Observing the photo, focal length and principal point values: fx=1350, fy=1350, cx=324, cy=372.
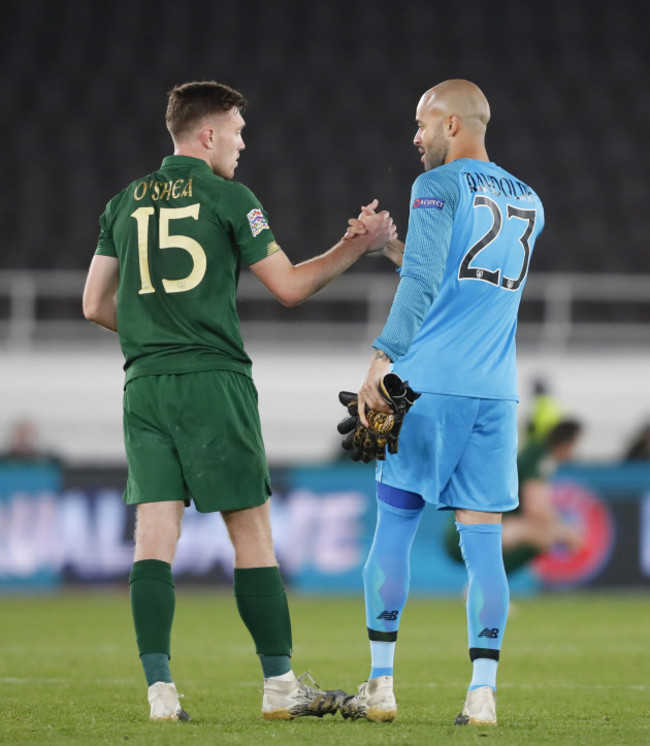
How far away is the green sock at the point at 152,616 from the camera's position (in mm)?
4254

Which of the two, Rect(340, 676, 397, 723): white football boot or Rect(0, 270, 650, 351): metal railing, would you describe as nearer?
Rect(340, 676, 397, 723): white football boot

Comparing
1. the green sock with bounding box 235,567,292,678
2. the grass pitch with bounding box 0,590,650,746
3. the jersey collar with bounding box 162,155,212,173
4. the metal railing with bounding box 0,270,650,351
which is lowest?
the grass pitch with bounding box 0,590,650,746

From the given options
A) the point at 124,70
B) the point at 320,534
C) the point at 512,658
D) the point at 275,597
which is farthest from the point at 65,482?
the point at 124,70

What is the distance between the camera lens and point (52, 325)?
15.8 metres

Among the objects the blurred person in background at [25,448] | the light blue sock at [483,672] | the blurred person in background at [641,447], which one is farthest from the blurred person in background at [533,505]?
the light blue sock at [483,672]

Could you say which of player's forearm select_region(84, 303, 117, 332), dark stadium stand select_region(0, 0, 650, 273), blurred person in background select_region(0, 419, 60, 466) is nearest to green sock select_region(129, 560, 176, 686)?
player's forearm select_region(84, 303, 117, 332)

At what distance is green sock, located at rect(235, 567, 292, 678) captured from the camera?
4355 mm

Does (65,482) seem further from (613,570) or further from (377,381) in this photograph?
(377,381)

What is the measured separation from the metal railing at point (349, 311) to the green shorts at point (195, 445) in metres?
11.0

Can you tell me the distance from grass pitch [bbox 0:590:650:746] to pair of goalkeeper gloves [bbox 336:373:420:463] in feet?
2.81

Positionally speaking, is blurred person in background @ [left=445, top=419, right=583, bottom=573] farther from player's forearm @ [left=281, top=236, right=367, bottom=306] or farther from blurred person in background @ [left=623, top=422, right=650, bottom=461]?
player's forearm @ [left=281, top=236, right=367, bottom=306]

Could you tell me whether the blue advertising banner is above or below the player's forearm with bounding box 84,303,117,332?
below

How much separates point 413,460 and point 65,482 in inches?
303

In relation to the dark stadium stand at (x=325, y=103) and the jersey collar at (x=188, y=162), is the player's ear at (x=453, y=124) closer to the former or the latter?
the jersey collar at (x=188, y=162)
